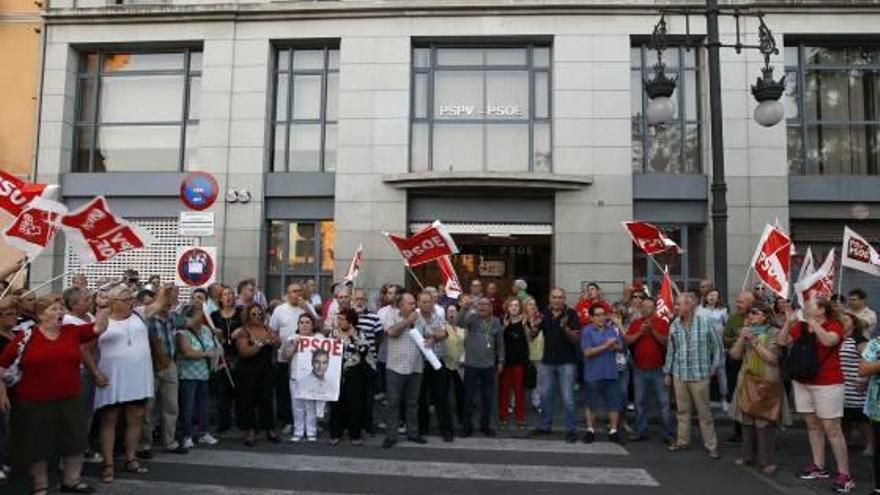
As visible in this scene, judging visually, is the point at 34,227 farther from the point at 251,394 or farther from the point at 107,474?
the point at 251,394

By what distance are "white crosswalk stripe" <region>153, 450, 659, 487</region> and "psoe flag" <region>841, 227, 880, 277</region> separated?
542cm

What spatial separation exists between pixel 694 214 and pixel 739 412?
936 cm

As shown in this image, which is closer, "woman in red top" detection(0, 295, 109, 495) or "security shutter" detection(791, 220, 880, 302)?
"woman in red top" detection(0, 295, 109, 495)

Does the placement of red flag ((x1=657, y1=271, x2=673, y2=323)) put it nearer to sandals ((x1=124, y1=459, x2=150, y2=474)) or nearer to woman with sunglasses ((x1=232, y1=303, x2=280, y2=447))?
woman with sunglasses ((x1=232, y1=303, x2=280, y2=447))

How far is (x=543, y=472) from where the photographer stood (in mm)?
8547

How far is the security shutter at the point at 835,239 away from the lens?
17859mm

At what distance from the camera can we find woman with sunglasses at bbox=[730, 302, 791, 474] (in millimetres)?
8680

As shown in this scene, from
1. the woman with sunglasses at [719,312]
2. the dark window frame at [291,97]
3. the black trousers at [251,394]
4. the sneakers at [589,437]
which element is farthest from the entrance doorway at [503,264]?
→ the black trousers at [251,394]

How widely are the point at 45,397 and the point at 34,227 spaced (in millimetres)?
2971

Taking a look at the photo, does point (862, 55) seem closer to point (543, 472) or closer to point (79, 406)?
point (543, 472)

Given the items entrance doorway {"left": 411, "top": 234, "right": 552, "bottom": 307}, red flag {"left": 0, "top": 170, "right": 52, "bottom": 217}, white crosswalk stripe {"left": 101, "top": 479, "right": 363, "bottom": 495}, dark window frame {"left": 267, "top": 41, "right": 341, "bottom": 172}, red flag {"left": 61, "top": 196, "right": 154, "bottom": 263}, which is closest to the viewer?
white crosswalk stripe {"left": 101, "top": 479, "right": 363, "bottom": 495}

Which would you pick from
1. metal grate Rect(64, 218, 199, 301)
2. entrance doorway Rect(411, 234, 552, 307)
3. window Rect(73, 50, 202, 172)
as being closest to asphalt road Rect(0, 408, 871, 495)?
entrance doorway Rect(411, 234, 552, 307)

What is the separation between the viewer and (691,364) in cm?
987

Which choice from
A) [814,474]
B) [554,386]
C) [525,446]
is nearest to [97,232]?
[525,446]
